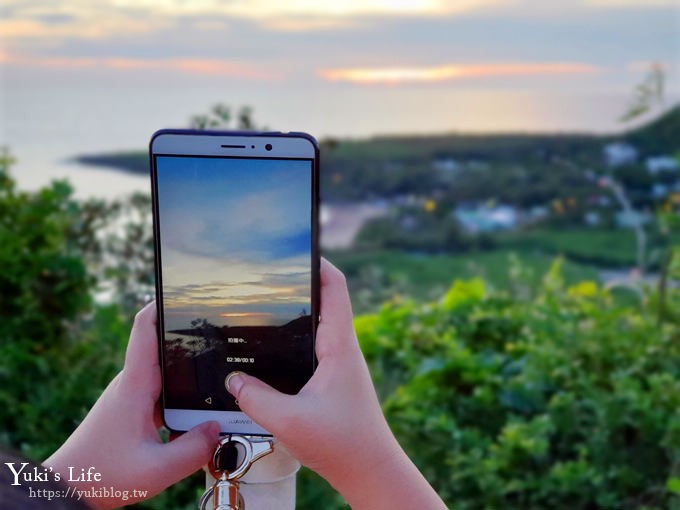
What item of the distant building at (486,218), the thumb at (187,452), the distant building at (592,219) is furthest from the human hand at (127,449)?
the distant building at (592,219)

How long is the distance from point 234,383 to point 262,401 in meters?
0.07

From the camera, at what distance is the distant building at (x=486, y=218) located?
6.32 meters

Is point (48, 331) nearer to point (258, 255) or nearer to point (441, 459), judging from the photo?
point (441, 459)

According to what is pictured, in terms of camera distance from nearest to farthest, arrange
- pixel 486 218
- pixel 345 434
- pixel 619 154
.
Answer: pixel 345 434 < pixel 486 218 < pixel 619 154

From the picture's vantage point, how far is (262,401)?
1.20 meters

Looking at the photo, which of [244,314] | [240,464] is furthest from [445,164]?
[240,464]

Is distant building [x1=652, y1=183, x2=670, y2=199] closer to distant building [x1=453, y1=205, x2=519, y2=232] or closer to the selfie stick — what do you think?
distant building [x1=453, y1=205, x2=519, y2=232]

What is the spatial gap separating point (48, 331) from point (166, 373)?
160 centimetres

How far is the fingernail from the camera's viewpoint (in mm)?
1251

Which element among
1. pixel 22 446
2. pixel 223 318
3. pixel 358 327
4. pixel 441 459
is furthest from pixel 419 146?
pixel 223 318

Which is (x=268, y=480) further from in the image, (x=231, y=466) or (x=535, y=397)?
(x=535, y=397)

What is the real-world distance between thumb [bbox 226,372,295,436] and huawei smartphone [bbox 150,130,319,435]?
0.07m

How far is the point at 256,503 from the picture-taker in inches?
49.1

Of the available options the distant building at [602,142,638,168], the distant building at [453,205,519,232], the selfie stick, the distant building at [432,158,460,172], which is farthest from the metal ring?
the distant building at [602,142,638,168]
